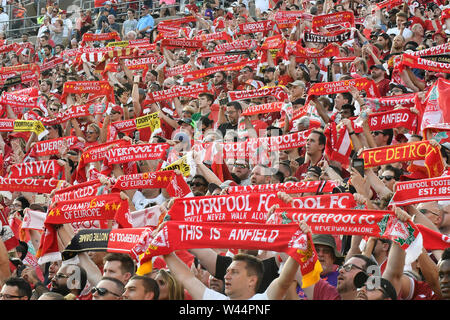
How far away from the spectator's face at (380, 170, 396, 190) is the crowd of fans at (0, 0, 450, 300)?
0.01 meters

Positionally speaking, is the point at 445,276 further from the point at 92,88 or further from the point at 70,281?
A: the point at 92,88

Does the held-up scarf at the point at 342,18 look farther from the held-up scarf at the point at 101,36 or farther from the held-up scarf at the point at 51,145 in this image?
the held-up scarf at the point at 101,36

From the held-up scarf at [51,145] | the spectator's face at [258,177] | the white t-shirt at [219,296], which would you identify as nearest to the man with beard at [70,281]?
the white t-shirt at [219,296]

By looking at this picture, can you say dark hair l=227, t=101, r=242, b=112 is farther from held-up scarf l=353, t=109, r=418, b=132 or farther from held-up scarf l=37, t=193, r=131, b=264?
held-up scarf l=37, t=193, r=131, b=264

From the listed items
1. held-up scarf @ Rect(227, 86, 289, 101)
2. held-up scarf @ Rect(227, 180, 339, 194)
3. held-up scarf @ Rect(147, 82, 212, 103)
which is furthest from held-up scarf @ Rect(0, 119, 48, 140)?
held-up scarf @ Rect(227, 180, 339, 194)

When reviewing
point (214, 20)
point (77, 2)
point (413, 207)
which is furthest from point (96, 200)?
point (77, 2)

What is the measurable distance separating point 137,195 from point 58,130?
4.31 meters

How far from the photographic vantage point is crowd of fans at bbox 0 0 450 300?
5.98 m

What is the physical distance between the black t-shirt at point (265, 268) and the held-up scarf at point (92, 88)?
317 inches

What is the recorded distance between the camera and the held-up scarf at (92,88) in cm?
1423

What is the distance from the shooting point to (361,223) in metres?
6.10

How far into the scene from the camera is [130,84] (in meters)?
14.9
